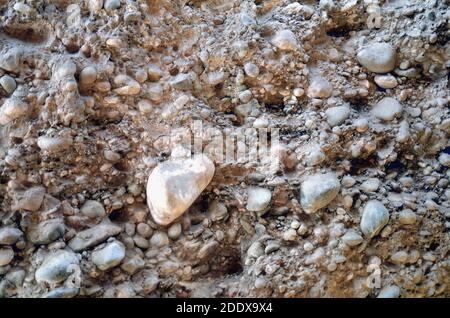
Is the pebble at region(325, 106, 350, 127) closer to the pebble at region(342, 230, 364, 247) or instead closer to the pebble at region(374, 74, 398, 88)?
the pebble at region(374, 74, 398, 88)

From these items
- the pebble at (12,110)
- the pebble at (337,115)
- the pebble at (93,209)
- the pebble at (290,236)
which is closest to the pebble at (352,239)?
the pebble at (290,236)

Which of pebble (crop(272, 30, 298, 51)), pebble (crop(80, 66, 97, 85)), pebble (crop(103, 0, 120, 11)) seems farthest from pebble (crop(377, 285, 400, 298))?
pebble (crop(103, 0, 120, 11))

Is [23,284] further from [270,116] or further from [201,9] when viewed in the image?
[201,9]

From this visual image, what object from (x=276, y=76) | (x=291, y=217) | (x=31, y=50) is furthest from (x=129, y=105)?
(x=291, y=217)

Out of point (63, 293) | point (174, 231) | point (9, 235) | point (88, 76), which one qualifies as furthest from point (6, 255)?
point (88, 76)

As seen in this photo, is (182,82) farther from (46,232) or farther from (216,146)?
(46,232)

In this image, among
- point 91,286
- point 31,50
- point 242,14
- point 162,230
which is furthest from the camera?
point 242,14
